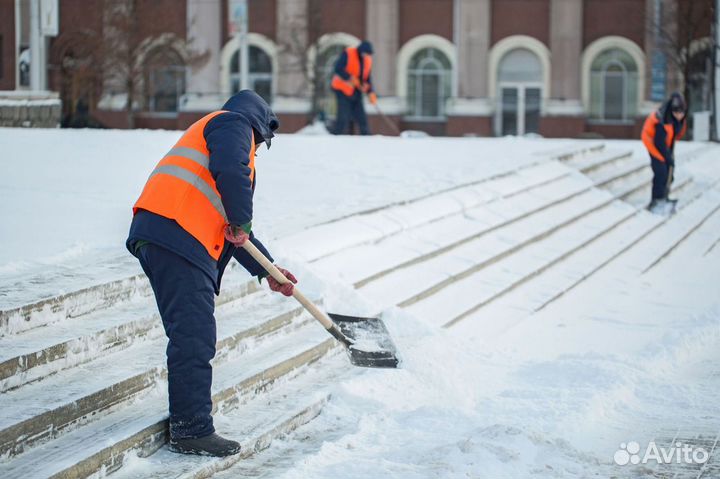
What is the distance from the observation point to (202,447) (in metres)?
5.24

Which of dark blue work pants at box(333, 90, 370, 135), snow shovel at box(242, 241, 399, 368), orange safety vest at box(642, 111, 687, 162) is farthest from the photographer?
dark blue work pants at box(333, 90, 370, 135)

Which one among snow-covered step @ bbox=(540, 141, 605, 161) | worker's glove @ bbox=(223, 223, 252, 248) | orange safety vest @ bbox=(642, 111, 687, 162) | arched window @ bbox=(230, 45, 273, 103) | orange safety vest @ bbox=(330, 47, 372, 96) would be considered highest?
arched window @ bbox=(230, 45, 273, 103)

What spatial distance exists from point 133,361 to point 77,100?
2852cm

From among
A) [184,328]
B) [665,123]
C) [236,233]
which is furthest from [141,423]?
[665,123]

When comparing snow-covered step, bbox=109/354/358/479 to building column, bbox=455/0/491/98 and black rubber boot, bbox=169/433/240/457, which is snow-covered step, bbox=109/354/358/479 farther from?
building column, bbox=455/0/491/98

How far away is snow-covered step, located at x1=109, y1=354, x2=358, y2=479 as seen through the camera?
16.6 feet

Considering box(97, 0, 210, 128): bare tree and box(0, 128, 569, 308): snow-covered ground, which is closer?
box(0, 128, 569, 308): snow-covered ground

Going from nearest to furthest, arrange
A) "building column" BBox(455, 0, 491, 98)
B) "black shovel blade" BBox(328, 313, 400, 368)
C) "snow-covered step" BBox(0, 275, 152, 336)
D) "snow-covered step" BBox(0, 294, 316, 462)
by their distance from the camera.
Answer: "snow-covered step" BBox(0, 294, 316, 462) → "snow-covered step" BBox(0, 275, 152, 336) → "black shovel blade" BBox(328, 313, 400, 368) → "building column" BBox(455, 0, 491, 98)

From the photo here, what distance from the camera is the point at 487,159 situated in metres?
13.9

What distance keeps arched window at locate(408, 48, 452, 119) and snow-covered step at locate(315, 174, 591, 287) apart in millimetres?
23426

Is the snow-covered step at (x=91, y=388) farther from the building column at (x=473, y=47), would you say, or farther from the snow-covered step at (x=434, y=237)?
the building column at (x=473, y=47)

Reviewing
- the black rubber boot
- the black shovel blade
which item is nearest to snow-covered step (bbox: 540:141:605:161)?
the black shovel blade

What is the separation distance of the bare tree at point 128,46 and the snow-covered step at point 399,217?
2218 cm

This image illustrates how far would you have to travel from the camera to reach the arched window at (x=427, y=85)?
120 ft
